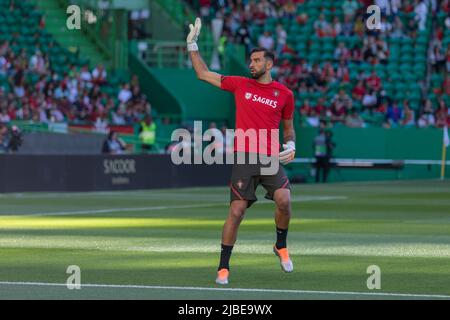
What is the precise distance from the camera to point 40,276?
1488cm

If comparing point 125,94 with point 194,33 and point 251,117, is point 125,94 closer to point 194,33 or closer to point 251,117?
point 251,117

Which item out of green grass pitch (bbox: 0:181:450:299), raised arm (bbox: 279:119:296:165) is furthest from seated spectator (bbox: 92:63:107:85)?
raised arm (bbox: 279:119:296:165)

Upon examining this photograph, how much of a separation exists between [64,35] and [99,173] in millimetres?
14630

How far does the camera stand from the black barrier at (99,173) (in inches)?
1398

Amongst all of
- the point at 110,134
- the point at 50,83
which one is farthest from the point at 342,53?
the point at 110,134

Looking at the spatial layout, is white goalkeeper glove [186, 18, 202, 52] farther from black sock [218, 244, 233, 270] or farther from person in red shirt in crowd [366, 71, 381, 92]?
person in red shirt in crowd [366, 71, 381, 92]

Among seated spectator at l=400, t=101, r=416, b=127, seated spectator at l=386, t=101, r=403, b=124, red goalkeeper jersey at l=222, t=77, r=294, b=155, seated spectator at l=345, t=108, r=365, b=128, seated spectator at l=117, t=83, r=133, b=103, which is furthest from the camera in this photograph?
seated spectator at l=386, t=101, r=403, b=124

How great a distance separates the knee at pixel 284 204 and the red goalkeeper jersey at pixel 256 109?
21.8 inches

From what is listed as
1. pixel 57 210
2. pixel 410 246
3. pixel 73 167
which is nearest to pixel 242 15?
pixel 73 167

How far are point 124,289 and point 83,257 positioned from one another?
12.1 ft

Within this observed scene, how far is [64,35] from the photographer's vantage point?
169 ft

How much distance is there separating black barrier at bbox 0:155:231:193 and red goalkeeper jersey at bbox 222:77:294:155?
68.3ft

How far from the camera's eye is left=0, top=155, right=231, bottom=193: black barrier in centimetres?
3550

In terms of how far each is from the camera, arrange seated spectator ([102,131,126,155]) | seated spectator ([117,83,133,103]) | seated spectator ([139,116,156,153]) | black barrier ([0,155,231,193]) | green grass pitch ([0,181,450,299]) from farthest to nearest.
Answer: seated spectator ([117,83,133,103]), seated spectator ([139,116,156,153]), seated spectator ([102,131,126,155]), black barrier ([0,155,231,193]), green grass pitch ([0,181,450,299])
